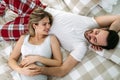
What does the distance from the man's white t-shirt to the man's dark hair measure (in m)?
0.20

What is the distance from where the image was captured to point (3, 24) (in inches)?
80.1

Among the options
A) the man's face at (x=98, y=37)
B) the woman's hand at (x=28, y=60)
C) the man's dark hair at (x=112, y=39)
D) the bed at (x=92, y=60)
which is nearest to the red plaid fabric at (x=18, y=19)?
the bed at (x=92, y=60)

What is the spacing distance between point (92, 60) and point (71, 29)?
0.31m

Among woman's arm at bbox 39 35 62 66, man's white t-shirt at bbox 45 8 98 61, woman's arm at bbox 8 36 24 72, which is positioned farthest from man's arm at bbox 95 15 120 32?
woman's arm at bbox 8 36 24 72

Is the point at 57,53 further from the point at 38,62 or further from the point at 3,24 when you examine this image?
the point at 3,24

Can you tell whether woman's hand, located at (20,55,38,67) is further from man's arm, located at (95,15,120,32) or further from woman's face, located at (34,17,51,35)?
man's arm, located at (95,15,120,32)

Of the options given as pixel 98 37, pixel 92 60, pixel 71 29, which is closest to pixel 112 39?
pixel 98 37

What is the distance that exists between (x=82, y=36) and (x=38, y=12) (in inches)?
15.7

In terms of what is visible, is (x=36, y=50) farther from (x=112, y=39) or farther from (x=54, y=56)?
(x=112, y=39)

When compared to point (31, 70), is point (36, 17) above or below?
above

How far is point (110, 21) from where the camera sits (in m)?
1.81

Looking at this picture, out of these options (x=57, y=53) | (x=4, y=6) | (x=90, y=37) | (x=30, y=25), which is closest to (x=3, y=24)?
(x=4, y=6)

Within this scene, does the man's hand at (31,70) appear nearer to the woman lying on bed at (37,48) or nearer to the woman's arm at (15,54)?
the woman lying on bed at (37,48)

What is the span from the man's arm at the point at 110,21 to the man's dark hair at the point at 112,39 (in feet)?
0.36
